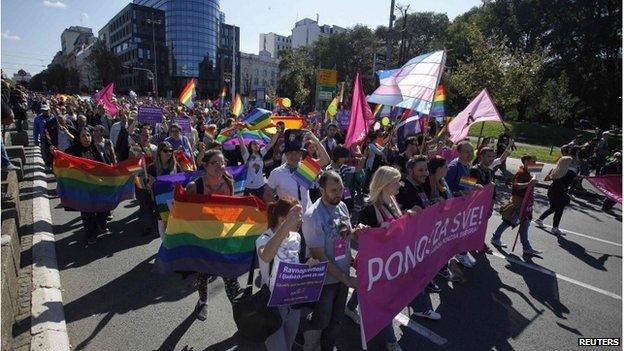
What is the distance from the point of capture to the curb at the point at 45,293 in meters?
3.72

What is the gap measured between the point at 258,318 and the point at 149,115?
397 inches

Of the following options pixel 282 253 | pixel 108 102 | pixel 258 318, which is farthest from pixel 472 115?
pixel 108 102

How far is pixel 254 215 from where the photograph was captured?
14.0ft

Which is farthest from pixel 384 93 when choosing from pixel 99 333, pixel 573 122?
pixel 573 122

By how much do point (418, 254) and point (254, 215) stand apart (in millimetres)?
1762

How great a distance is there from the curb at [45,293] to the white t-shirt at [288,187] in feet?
8.90

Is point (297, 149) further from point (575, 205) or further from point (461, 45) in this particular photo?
point (461, 45)

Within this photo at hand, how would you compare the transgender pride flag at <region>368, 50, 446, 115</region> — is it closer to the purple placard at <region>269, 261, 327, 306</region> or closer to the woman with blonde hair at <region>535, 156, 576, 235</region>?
the woman with blonde hair at <region>535, 156, 576, 235</region>

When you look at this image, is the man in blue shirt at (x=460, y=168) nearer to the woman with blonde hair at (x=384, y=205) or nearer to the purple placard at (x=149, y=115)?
the woman with blonde hair at (x=384, y=205)

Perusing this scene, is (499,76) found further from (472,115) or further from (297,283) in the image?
(297,283)

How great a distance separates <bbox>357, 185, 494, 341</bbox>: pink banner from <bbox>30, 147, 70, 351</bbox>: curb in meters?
2.83

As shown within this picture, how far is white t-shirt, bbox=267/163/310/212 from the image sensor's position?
5.01m

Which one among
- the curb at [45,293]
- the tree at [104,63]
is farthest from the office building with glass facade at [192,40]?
the curb at [45,293]

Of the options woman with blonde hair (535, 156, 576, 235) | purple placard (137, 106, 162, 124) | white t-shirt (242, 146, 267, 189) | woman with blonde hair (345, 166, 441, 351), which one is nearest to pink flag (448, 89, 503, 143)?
woman with blonde hair (535, 156, 576, 235)
